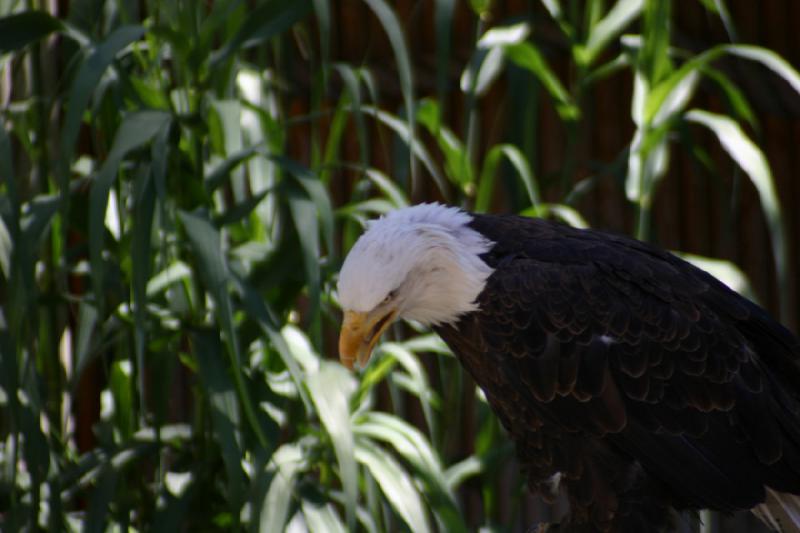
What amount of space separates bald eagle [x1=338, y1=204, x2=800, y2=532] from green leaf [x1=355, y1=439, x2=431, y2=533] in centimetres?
27

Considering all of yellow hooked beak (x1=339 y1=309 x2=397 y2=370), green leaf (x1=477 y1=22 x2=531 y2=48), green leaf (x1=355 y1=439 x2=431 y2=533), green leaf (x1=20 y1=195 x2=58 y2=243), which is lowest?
green leaf (x1=355 y1=439 x2=431 y2=533)

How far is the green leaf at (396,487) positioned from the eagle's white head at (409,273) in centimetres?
28

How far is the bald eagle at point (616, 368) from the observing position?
2.10 metres

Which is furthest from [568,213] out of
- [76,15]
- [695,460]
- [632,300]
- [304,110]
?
[304,110]

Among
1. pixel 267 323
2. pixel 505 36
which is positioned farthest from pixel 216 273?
pixel 505 36

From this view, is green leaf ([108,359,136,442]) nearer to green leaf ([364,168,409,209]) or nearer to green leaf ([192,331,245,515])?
green leaf ([192,331,245,515])

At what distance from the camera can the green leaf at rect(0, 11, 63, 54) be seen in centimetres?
226

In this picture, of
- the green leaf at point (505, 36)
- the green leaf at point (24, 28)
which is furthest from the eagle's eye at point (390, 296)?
the green leaf at point (24, 28)

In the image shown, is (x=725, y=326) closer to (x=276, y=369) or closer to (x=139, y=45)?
(x=276, y=369)

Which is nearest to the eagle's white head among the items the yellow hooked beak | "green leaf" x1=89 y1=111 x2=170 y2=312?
the yellow hooked beak

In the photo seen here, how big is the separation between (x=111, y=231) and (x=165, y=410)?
35 centimetres

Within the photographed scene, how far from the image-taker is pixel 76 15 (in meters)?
2.49

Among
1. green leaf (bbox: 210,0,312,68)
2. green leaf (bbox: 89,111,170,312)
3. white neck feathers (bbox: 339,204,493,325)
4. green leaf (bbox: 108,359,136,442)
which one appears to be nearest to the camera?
white neck feathers (bbox: 339,204,493,325)

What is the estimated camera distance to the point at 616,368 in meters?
2.12
